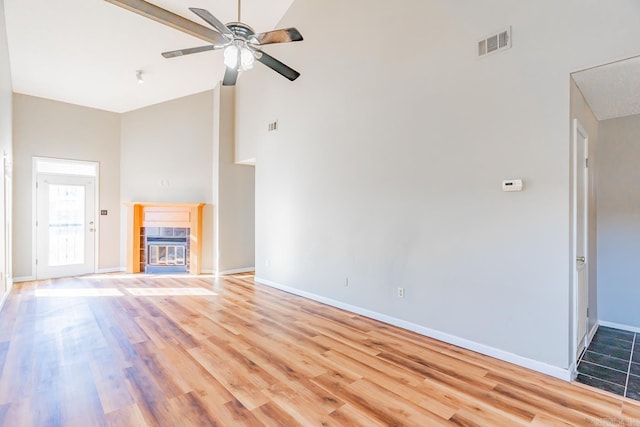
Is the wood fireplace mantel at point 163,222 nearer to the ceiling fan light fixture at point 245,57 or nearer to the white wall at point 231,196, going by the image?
the white wall at point 231,196

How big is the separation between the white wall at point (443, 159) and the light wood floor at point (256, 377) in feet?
1.56

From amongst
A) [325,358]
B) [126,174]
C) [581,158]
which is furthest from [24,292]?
[581,158]

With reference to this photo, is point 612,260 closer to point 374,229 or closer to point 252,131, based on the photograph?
point 374,229

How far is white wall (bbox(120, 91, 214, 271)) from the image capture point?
263 inches

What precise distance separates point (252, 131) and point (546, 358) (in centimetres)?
540

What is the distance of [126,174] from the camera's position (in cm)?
689

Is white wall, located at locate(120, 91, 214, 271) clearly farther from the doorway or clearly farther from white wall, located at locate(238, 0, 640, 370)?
white wall, located at locate(238, 0, 640, 370)

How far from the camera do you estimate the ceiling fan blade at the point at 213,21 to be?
2623mm

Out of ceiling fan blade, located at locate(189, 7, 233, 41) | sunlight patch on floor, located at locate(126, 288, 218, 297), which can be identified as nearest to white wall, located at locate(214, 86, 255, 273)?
sunlight patch on floor, located at locate(126, 288, 218, 297)

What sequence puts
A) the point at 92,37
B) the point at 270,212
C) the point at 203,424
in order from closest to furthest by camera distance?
the point at 203,424 → the point at 92,37 → the point at 270,212

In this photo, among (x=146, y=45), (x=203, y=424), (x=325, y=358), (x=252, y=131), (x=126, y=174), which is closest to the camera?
(x=203, y=424)

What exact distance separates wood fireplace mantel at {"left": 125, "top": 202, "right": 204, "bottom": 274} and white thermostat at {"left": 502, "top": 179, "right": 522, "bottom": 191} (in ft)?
18.1

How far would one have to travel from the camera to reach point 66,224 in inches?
250

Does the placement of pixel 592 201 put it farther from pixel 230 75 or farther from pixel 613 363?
pixel 230 75
